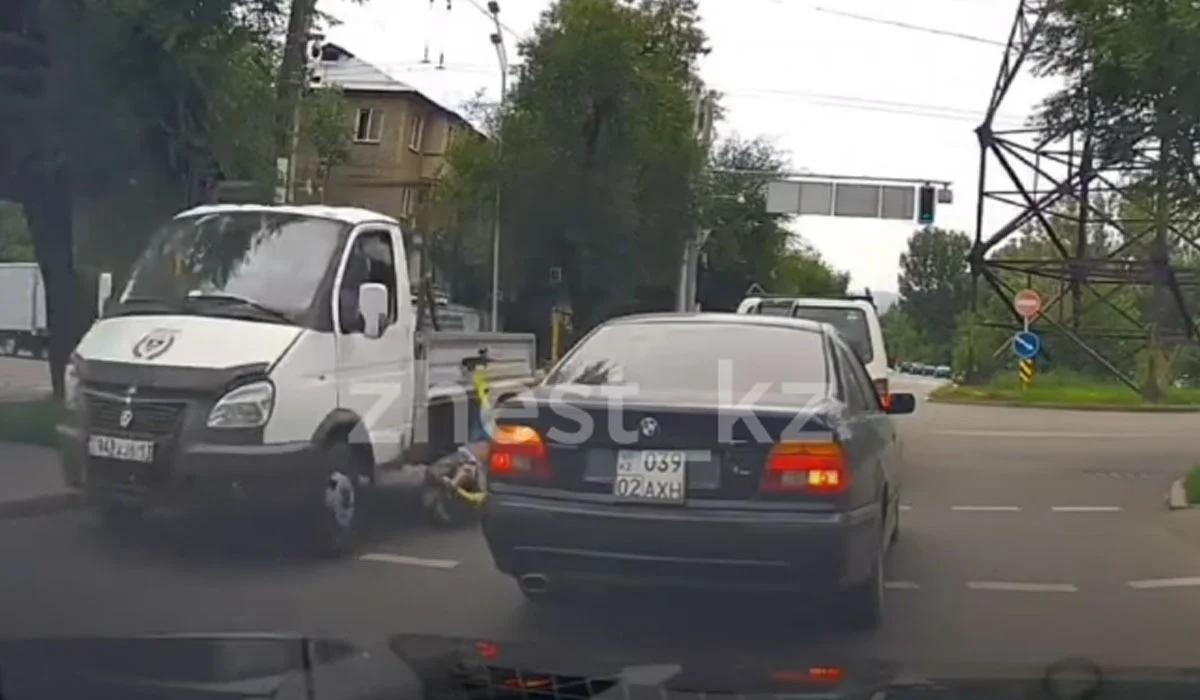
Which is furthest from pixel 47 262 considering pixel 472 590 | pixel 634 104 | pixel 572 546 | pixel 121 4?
pixel 572 546

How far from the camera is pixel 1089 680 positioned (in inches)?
184

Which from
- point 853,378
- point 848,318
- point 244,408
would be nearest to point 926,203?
point 848,318

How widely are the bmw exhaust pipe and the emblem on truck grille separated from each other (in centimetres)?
240

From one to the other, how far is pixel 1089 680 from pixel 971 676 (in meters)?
0.37

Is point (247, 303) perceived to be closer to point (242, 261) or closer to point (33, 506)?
point (242, 261)

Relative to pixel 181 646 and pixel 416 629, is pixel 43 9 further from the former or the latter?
pixel 181 646

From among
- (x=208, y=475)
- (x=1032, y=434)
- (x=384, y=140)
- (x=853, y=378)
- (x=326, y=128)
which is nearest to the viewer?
(x=853, y=378)

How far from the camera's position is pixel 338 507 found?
8531 millimetres

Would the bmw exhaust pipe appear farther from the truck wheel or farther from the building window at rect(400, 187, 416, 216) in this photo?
the building window at rect(400, 187, 416, 216)

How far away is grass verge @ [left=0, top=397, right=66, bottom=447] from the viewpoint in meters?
10.3

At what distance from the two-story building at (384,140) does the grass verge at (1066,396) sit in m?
12.2

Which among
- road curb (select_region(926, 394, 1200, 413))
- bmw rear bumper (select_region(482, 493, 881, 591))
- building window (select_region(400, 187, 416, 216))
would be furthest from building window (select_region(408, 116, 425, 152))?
bmw rear bumper (select_region(482, 493, 881, 591))

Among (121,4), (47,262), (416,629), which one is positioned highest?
(121,4)

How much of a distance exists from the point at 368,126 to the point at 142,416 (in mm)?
13661
